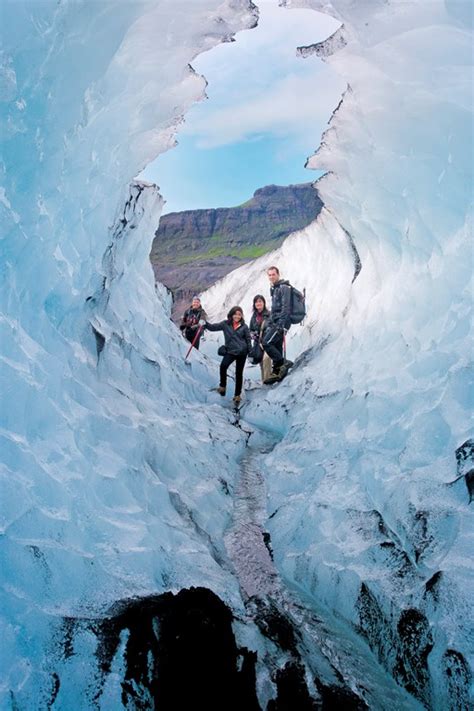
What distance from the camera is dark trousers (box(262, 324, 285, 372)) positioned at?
8.06 metres

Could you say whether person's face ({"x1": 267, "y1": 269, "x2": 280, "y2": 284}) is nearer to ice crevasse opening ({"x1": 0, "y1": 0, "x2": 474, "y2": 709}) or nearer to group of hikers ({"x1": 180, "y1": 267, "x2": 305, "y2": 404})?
group of hikers ({"x1": 180, "y1": 267, "x2": 305, "y2": 404})

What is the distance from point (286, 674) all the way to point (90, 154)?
12.8 ft

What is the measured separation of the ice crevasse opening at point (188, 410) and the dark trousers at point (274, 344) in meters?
2.03

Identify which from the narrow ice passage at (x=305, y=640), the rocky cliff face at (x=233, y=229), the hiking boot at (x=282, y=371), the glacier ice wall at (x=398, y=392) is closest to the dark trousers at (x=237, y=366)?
the hiking boot at (x=282, y=371)

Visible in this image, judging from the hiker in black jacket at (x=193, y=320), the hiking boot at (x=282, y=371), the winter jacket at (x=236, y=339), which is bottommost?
the hiker in black jacket at (x=193, y=320)

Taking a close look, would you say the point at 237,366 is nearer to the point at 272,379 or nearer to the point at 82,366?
the point at 272,379

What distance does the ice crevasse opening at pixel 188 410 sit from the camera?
2502 mm

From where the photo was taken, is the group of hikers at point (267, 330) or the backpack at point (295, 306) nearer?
the group of hikers at point (267, 330)

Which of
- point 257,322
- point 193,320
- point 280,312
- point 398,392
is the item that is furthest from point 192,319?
point 398,392

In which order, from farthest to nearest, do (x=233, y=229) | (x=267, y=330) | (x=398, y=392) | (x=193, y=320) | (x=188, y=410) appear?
(x=233, y=229)
(x=193, y=320)
(x=267, y=330)
(x=188, y=410)
(x=398, y=392)

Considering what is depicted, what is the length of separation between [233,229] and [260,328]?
2967 inches

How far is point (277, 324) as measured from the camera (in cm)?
798

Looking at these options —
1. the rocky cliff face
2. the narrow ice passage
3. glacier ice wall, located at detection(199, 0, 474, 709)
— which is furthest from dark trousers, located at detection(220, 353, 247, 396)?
the rocky cliff face

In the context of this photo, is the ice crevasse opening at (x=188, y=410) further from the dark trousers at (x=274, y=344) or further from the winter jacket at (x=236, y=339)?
the dark trousers at (x=274, y=344)
